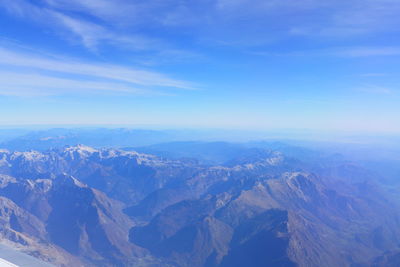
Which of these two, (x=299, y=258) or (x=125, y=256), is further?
(x=125, y=256)

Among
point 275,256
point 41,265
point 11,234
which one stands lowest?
point 275,256

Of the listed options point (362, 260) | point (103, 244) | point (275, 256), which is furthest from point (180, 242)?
point (362, 260)

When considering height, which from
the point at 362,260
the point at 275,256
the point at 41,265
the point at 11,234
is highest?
the point at 41,265

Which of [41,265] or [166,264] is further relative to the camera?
[166,264]

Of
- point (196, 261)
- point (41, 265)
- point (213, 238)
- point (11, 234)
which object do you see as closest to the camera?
point (41, 265)

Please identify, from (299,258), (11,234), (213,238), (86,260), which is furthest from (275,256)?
(11,234)

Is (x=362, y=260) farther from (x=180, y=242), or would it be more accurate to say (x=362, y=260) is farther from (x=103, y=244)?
(x=103, y=244)

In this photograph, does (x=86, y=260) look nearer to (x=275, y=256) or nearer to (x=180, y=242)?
(x=180, y=242)

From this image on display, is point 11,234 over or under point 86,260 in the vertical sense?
over

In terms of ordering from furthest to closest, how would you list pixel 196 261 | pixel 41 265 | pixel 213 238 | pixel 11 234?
pixel 213 238 < pixel 196 261 < pixel 11 234 < pixel 41 265
